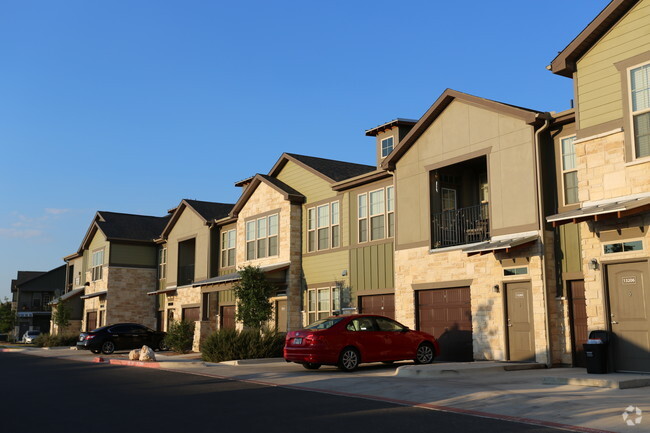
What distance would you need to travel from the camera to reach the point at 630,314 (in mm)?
14391

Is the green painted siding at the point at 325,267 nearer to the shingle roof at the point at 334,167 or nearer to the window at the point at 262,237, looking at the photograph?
the window at the point at 262,237

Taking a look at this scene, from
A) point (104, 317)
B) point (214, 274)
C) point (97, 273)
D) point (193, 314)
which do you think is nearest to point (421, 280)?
point (214, 274)

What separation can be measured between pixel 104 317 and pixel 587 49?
3478cm

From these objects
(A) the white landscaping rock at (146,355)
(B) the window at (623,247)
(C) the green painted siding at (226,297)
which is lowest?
(A) the white landscaping rock at (146,355)

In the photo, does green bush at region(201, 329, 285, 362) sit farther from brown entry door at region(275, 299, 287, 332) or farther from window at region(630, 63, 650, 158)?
window at region(630, 63, 650, 158)

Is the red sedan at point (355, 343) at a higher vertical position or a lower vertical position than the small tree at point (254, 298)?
lower

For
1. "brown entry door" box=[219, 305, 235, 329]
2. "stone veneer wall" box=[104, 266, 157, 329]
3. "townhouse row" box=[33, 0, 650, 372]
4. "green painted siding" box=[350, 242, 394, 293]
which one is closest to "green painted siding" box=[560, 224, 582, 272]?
"townhouse row" box=[33, 0, 650, 372]

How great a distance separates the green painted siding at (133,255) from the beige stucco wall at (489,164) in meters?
25.6

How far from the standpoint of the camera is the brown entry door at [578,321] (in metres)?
16.8

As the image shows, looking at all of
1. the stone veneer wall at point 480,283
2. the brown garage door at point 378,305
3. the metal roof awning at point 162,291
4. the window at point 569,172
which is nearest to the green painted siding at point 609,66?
the window at point 569,172

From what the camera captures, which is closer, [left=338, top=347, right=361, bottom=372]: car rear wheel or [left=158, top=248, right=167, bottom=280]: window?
[left=338, top=347, right=361, bottom=372]: car rear wheel

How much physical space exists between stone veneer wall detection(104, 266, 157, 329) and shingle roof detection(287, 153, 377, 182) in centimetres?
1884

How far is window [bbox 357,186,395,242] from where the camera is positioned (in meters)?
23.4

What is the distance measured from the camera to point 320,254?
87.3 ft
